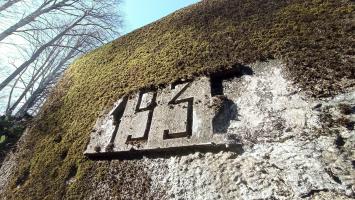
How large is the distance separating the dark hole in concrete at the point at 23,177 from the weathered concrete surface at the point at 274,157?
1155 millimetres

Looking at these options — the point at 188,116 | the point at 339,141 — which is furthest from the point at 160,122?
the point at 339,141

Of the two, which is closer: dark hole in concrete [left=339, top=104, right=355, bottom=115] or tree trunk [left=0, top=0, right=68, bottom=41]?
dark hole in concrete [left=339, top=104, right=355, bottom=115]

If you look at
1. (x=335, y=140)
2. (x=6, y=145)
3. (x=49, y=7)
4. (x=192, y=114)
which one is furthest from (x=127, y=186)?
(x=49, y=7)

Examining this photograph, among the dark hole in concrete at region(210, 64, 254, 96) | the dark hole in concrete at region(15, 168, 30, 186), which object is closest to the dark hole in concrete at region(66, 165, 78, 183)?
the dark hole in concrete at region(15, 168, 30, 186)

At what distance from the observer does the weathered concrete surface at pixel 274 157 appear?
53.6 inches

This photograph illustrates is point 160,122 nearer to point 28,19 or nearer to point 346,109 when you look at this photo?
point 346,109

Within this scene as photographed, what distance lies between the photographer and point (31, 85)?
18.6 metres

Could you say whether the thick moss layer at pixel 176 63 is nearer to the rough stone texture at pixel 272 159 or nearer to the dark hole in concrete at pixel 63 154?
the dark hole in concrete at pixel 63 154

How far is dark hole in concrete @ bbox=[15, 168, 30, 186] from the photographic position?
2.73m

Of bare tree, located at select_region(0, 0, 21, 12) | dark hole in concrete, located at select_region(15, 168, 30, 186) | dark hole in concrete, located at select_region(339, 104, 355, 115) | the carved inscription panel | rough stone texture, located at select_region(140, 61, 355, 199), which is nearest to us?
rough stone texture, located at select_region(140, 61, 355, 199)

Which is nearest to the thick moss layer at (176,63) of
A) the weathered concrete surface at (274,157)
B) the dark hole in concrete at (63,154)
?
the dark hole in concrete at (63,154)

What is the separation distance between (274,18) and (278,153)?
1.40 meters

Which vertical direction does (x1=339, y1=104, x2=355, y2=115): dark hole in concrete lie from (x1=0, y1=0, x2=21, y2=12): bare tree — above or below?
below

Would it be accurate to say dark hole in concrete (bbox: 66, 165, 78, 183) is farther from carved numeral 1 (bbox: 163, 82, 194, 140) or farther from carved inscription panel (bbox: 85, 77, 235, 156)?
carved numeral 1 (bbox: 163, 82, 194, 140)
